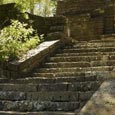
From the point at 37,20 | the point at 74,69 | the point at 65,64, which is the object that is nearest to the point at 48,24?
the point at 37,20

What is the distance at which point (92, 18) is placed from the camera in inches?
614

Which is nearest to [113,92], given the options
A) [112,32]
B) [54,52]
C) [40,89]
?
[40,89]

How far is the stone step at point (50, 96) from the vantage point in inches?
205

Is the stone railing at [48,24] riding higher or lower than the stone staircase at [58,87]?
higher

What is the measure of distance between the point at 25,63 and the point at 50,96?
206cm

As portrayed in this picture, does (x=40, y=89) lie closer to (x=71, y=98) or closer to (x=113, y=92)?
(x=71, y=98)

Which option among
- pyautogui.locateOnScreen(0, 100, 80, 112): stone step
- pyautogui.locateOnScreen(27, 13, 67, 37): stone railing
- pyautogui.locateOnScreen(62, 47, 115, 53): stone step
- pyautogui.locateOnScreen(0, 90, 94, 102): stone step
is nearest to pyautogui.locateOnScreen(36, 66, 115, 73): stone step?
pyautogui.locateOnScreen(0, 90, 94, 102): stone step

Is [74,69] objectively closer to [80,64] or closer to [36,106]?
[80,64]

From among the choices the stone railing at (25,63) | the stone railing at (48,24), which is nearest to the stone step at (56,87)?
the stone railing at (25,63)

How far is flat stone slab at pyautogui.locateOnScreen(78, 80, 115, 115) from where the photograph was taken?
406 cm

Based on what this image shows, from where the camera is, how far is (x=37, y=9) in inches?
1253

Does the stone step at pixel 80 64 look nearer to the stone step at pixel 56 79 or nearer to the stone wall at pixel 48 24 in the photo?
the stone step at pixel 56 79

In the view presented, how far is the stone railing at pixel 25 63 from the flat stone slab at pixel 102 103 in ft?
9.10

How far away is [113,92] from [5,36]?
423 cm
